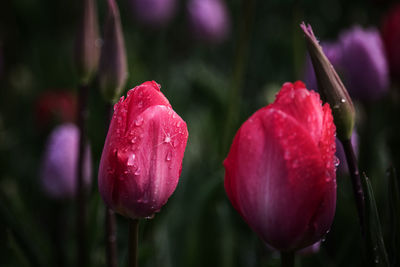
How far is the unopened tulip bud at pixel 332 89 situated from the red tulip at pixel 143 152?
102 mm

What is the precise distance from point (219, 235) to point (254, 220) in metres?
0.36

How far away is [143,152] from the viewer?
0.35 m

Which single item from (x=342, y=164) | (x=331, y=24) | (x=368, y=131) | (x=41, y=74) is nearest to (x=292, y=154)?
(x=342, y=164)

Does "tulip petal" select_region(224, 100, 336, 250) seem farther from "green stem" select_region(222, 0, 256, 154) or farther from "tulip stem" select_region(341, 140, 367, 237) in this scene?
"green stem" select_region(222, 0, 256, 154)

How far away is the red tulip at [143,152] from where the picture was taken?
350 mm

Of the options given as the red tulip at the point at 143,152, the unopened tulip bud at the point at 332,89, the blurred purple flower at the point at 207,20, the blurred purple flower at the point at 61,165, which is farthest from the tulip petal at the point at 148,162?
the blurred purple flower at the point at 207,20

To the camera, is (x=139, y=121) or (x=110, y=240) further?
(x=110, y=240)

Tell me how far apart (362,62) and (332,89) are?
1.32 feet

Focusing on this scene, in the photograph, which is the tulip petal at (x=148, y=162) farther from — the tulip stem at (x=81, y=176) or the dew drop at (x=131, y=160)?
the tulip stem at (x=81, y=176)

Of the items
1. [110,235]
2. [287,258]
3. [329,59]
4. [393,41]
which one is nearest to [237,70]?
[329,59]

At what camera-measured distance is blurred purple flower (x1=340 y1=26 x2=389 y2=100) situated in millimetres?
746

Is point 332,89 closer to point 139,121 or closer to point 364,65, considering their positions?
point 139,121

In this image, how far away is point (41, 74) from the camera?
1438mm

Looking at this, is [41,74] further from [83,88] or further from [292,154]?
[292,154]
